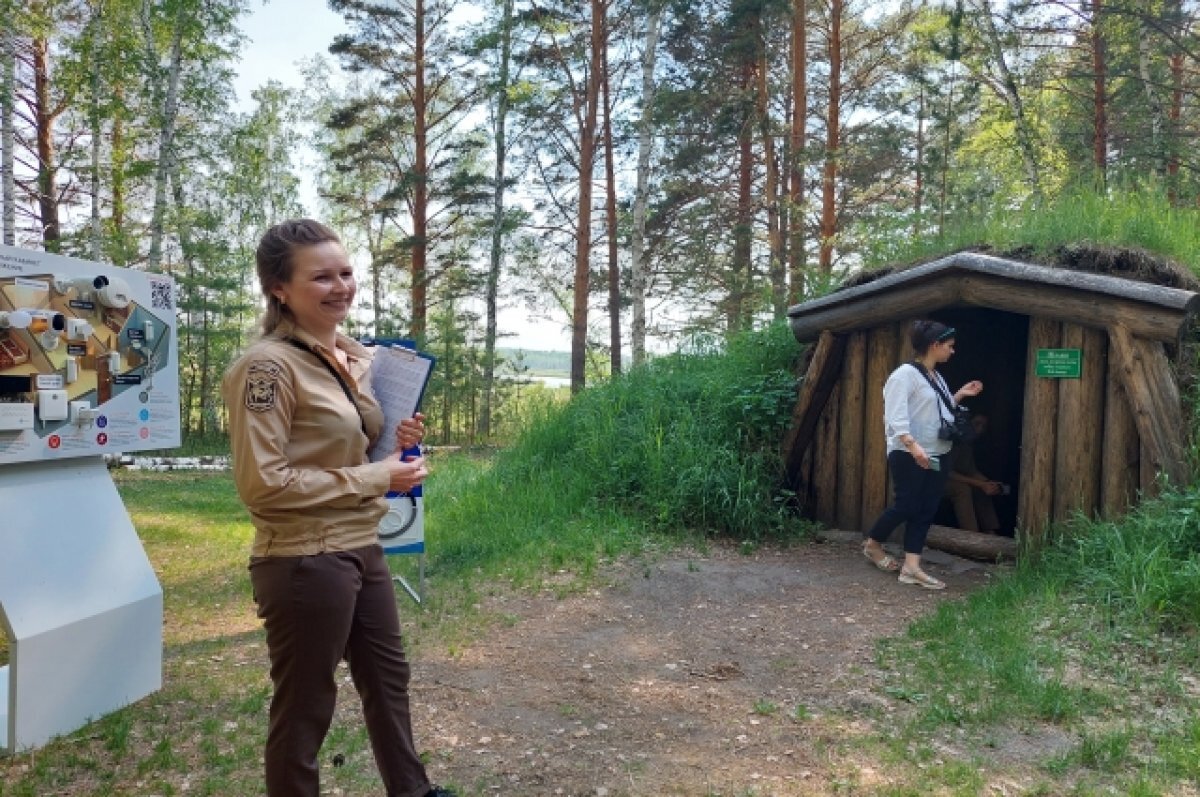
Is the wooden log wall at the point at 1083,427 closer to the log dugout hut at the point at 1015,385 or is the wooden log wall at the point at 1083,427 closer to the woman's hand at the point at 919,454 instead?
the log dugout hut at the point at 1015,385

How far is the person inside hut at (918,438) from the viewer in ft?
18.5

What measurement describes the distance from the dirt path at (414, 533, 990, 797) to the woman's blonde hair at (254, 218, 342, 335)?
2.05 m

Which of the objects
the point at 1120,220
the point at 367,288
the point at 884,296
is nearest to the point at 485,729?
the point at 884,296

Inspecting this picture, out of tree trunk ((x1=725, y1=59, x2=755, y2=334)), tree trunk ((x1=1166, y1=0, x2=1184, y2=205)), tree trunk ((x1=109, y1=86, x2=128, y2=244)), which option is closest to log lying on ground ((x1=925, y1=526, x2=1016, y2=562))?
tree trunk ((x1=1166, y1=0, x2=1184, y2=205))

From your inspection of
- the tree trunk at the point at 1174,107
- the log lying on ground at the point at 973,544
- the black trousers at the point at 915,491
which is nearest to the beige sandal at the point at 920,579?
the black trousers at the point at 915,491

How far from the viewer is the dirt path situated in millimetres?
3285

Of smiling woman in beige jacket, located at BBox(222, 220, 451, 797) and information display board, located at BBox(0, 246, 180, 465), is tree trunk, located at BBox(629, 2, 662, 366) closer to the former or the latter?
information display board, located at BBox(0, 246, 180, 465)

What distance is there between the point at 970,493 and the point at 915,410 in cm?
233

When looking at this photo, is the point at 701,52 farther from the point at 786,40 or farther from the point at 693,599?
the point at 693,599

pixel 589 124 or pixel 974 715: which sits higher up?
pixel 589 124

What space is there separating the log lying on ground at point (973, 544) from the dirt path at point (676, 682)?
161mm

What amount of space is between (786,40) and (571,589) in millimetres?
13290

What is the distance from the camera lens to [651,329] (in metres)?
17.6

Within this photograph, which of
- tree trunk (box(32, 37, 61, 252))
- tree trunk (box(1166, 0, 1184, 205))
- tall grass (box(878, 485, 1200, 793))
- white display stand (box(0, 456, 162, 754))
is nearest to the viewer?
tall grass (box(878, 485, 1200, 793))
